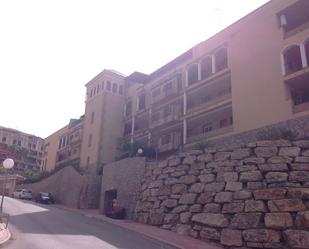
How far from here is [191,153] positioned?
23094mm

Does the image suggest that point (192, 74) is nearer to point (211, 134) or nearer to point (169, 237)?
point (211, 134)

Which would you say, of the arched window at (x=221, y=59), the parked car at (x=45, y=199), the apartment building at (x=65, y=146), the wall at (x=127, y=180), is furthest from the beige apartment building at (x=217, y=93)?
the parked car at (x=45, y=199)

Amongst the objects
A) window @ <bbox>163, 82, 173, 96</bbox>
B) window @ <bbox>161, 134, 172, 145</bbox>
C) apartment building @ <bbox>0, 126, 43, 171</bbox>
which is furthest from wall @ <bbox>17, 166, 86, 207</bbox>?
apartment building @ <bbox>0, 126, 43, 171</bbox>

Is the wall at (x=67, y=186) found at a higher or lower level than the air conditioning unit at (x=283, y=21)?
lower

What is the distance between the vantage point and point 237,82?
27.9 m

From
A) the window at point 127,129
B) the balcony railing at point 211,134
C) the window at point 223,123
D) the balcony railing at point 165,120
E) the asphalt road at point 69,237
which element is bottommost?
the asphalt road at point 69,237

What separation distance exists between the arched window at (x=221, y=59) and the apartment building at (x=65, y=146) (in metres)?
25.1

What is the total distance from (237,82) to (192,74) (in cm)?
829

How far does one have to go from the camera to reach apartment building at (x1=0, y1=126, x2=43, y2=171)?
3844 inches

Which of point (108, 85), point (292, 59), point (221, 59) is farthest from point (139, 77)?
point (292, 59)

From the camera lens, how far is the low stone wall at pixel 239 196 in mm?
16016

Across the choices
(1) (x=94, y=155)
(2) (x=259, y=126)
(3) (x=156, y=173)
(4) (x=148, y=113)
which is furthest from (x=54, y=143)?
(2) (x=259, y=126)

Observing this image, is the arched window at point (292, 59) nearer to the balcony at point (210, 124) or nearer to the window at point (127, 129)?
the balcony at point (210, 124)

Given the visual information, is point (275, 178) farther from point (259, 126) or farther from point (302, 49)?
point (302, 49)
